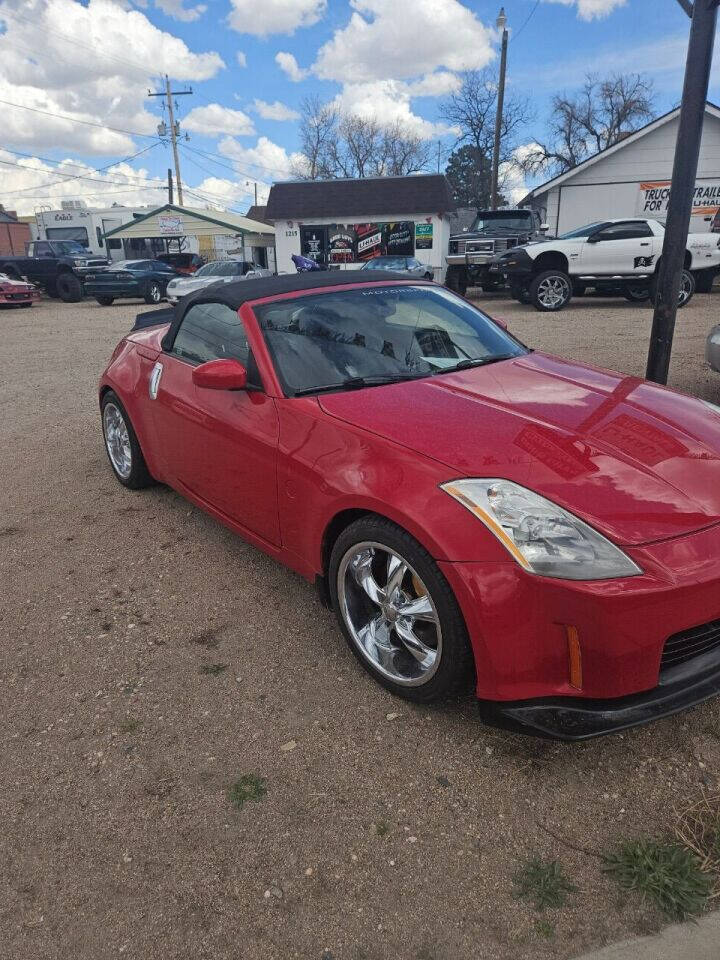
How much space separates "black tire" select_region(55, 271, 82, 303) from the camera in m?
23.2

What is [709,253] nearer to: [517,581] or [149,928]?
[517,581]

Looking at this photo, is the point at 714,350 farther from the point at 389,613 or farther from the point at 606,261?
the point at 606,261

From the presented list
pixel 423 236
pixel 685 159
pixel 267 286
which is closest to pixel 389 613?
pixel 267 286

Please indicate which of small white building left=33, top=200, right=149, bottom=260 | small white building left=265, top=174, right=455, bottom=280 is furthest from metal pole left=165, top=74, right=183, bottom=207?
small white building left=265, top=174, right=455, bottom=280

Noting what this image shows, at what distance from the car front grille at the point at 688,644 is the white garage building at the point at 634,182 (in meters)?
23.7

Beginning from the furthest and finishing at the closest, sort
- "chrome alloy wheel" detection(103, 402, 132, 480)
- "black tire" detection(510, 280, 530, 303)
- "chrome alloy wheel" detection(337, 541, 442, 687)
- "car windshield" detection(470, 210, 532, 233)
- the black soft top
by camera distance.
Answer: "car windshield" detection(470, 210, 532, 233)
"black tire" detection(510, 280, 530, 303)
"chrome alloy wheel" detection(103, 402, 132, 480)
the black soft top
"chrome alloy wheel" detection(337, 541, 442, 687)

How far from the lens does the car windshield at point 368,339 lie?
2.98 meters

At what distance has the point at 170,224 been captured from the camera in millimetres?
37812

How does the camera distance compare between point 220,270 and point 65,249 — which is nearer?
point 220,270

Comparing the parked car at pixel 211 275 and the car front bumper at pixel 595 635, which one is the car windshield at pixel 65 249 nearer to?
the parked car at pixel 211 275

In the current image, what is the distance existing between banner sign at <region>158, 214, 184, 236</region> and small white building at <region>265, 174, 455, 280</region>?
30.1 feet

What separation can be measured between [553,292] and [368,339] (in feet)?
41.1

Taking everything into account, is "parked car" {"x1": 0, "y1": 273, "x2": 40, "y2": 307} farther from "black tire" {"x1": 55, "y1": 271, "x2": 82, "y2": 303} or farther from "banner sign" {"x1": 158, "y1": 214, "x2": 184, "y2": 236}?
"banner sign" {"x1": 158, "y1": 214, "x2": 184, "y2": 236}

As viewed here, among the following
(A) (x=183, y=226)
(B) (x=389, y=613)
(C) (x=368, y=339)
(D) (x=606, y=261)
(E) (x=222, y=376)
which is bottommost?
(B) (x=389, y=613)
